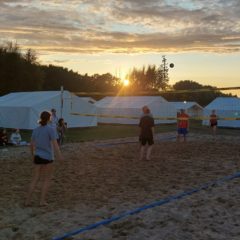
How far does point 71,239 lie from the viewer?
5.75 metres

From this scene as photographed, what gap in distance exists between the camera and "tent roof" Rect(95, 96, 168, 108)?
40812mm

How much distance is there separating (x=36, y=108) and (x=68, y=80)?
47.4 meters

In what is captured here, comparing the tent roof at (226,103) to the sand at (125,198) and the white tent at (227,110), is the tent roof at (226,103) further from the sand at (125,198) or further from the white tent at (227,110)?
the sand at (125,198)

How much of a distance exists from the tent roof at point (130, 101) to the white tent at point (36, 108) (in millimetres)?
8800

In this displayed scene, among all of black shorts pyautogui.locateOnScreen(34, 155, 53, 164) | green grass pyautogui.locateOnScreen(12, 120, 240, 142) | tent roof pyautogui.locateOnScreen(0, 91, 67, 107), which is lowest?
green grass pyautogui.locateOnScreen(12, 120, 240, 142)

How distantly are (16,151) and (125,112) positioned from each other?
1046 inches

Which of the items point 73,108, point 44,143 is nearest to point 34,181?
point 44,143

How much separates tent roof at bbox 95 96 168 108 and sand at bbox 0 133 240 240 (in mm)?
27352

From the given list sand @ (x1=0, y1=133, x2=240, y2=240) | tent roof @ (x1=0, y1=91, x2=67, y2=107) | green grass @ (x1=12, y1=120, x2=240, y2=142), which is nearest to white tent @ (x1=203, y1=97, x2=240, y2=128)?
green grass @ (x1=12, y1=120, x2=240, y2=142)

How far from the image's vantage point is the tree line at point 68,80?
54.8 m

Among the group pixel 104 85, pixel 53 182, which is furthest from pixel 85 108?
pixel 104 85

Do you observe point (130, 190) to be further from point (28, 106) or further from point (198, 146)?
point (28, 106)

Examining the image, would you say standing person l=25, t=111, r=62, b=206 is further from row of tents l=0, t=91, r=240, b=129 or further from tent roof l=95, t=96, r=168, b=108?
tent roof l=95, t=96, r=168, b=108

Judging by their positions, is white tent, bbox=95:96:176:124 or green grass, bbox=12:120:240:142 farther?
white tent, bbox=95:96:176:124
